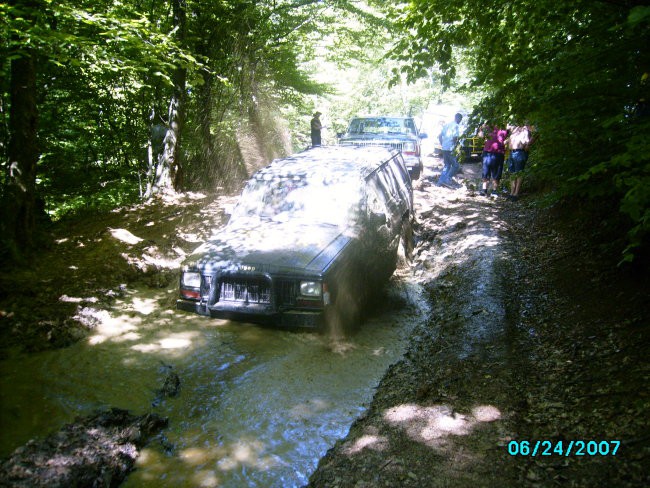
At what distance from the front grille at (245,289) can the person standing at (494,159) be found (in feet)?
25.0

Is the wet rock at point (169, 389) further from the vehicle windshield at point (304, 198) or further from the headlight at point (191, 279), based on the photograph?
the vehicle windshield at point (304, 198)

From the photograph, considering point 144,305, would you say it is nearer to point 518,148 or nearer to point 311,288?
point 311,288

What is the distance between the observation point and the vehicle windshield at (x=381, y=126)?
1355cm

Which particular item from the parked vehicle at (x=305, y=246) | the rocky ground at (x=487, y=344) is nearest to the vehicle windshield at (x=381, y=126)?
the rocky ground at (x=487, y=344)

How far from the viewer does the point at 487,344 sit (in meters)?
4.29

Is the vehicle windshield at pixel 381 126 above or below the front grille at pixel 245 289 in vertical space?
above

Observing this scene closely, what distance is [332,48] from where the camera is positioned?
53.3 feet

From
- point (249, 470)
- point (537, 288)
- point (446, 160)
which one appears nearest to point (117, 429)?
point (249, 470)

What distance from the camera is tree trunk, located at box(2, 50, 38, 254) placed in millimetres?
6492

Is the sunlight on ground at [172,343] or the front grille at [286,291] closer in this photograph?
the front grille at [286,291]

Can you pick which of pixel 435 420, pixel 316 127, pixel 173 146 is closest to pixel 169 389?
pixel 435 420

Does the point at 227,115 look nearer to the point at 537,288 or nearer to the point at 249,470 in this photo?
the point at 537,288

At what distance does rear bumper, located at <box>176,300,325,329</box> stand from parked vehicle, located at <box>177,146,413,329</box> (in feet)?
0.03
